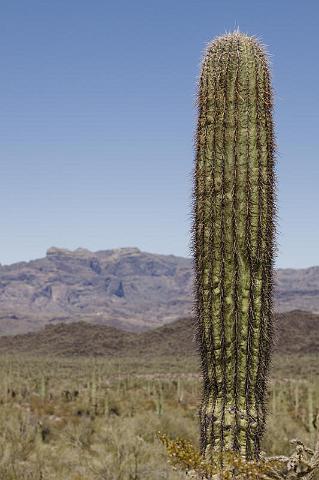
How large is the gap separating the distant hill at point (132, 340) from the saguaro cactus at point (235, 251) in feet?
267

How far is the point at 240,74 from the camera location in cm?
544

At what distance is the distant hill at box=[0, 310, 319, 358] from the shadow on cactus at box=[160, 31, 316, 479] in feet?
267

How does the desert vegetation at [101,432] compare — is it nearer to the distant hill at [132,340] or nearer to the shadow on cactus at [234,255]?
the shadow on cactus at [234,255]

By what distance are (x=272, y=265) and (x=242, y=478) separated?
177 centimetres

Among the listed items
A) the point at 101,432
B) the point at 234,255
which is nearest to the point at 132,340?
the point at 101,432

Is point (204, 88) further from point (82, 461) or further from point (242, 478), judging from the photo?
point (82, 461)

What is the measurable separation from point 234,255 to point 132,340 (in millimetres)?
99935

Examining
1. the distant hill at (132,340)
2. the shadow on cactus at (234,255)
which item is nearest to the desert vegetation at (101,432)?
the shadow on cactus at (234,255)

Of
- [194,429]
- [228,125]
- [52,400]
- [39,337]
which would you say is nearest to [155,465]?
[194,429]

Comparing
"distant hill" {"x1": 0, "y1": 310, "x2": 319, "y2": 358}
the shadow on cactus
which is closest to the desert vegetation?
the shadow on cactus

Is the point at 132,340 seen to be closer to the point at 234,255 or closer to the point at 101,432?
the point at 101,432

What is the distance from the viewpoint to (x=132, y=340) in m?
104

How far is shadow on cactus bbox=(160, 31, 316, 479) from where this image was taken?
5.25 meters

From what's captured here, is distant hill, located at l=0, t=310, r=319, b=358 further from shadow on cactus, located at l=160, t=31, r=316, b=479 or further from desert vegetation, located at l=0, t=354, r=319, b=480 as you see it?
shadow on cactus, located at l=160, t=31, r=316, b=479
